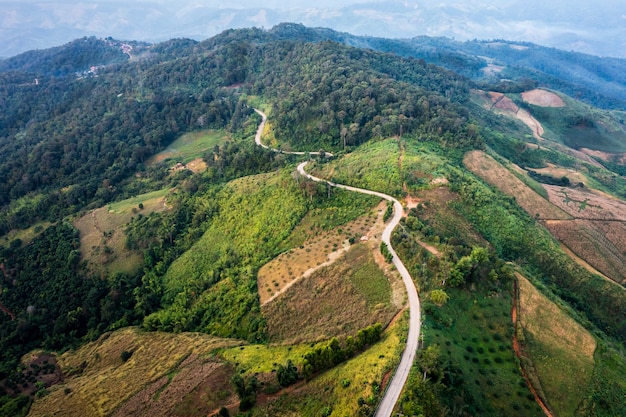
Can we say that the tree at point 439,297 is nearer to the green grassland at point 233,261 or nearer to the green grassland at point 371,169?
the green grassland at point 233,261

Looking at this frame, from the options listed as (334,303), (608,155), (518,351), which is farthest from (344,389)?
(608,155)

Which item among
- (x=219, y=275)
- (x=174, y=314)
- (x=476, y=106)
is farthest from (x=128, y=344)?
(x=476, y=106)

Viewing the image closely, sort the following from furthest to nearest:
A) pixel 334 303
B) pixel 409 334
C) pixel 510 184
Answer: pixel 510 184
pixel 334 303
pixel 409 334

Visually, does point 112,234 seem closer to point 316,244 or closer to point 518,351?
point 316,244

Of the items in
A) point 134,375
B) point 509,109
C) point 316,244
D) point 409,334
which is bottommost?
point 134,375

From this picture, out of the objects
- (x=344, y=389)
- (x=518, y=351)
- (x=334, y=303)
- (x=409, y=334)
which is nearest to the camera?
(x=344, y=389)

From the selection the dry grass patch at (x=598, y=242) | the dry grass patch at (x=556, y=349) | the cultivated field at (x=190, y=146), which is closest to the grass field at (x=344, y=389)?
the dry grass patch at (x=556, y=349)

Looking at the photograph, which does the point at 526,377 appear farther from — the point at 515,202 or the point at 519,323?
the point at 515,202
